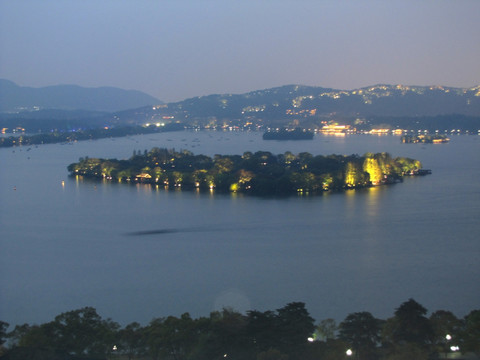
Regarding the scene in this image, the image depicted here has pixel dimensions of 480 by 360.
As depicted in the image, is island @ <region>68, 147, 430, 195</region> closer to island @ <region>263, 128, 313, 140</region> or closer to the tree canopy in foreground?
the tree canopy in foreground

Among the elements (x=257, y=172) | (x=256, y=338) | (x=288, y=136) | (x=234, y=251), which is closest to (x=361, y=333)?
(x=256, y=338)

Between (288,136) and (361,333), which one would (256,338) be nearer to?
(361,333)

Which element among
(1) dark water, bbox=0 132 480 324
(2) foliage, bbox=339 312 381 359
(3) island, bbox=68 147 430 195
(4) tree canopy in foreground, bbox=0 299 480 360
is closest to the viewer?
(4) tree canopy in foreground, bbox=0 299 480 360

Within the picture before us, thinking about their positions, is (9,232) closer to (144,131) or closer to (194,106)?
(144,131)

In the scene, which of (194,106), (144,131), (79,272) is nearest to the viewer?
(79,272)

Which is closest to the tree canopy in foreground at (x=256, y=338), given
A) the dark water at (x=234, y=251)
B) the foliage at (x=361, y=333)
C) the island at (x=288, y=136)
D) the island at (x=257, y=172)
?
the foliage at (x=361, y=333)

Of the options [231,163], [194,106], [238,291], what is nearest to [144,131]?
[194,106]

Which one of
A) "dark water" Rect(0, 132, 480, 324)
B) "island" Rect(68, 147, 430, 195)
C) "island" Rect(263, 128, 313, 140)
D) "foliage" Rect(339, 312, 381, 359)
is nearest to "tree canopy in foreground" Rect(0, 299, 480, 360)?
"foliage" Rect(339, 312, 381, 359)

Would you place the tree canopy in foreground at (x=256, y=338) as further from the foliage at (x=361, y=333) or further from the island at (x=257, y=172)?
the island at (x=257, y=172)
